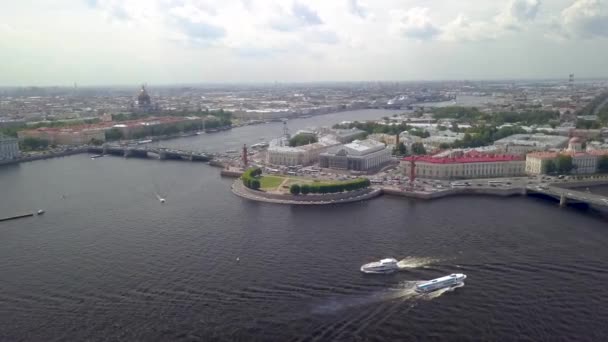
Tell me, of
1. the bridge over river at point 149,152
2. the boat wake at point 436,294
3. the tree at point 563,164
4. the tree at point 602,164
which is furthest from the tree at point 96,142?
the boat wake at point 436,294

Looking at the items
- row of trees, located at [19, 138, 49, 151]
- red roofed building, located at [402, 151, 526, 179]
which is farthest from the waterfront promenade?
row of trees, located at [19, 138, 49, 151]

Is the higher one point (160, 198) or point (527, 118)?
point (527, 118)

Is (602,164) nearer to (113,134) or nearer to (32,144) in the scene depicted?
(113,134)

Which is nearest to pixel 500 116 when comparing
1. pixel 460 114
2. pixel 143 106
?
pixel 460 114

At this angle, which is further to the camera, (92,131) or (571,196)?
(92,131)

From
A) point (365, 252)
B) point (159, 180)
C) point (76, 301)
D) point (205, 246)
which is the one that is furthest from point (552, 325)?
point (159, 180)

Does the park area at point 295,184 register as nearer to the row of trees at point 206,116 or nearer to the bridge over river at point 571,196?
the bridge over river at point 571,196

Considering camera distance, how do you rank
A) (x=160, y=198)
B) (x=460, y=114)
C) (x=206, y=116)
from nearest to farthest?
(x=160, y=198), (x=460, y=114), (x=206, y=116)

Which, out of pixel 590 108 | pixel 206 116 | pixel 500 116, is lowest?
pixel 206 116

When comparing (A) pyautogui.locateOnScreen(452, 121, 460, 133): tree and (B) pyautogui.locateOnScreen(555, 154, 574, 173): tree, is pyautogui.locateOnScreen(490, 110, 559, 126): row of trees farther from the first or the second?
(B) pyautogui.locateOnScreen(555, 154, 574, 173): tree
